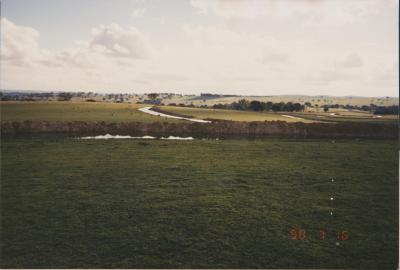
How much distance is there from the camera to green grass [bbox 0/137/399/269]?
9.07 metres

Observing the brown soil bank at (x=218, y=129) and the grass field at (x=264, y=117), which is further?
the grass field at (x=264, y=117)

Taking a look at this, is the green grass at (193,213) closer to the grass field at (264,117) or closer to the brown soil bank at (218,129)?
the brown soil bank at (218,129)

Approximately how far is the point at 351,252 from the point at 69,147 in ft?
80.0

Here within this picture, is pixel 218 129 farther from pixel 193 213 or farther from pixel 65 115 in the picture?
pixel 193 213

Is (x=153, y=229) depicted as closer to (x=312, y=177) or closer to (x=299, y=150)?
(x=312, y=177)

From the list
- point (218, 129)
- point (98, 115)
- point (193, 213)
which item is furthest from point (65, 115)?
point (193, 213)

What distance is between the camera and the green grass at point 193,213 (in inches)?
357

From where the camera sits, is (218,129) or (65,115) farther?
(65,115)

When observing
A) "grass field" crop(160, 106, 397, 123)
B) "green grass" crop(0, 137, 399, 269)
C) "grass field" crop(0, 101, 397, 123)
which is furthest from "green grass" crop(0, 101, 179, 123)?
"green grass" crop(0, 137, 399, 269)

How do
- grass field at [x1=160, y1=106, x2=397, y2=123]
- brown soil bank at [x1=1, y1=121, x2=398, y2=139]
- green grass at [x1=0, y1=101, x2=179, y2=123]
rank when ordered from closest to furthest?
brown soil bank at [x1=1, y1=121, x2=398, y2=139] → green grass at [x1=0, y1=101, x2=179, y2=123] → grass field at [x1=160, y1=106, x2=397, y2=123]

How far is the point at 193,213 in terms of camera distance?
1191 centimetres

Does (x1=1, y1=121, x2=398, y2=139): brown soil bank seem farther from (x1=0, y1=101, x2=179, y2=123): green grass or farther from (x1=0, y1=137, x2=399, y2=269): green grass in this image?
(x1=0, y1=137, x2=399, y2=269): green grass

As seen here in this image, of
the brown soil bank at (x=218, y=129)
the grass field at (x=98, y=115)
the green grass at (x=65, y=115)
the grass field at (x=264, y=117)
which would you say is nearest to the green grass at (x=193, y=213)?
the brown soil bank at (x=218, y=129)

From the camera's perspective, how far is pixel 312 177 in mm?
17625
